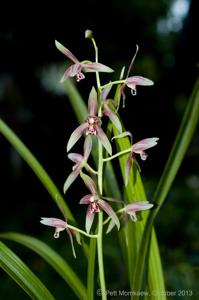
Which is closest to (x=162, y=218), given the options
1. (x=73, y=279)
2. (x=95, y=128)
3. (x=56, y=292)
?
(x=56, y=292)

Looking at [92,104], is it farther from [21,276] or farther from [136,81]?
[21,276]

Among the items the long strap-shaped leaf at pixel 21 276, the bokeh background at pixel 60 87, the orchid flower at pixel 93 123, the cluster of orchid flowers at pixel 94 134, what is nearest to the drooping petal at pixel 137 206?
the cluster of orchid flowers at pixel 94 134

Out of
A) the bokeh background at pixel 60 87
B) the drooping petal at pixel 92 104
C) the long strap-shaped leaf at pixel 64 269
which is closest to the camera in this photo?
the drooping petal at pixel 92 104

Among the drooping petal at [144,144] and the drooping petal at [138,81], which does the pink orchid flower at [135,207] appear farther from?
the drooping petal at [138,81]

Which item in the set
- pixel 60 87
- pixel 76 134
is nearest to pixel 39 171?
pixel 76 134

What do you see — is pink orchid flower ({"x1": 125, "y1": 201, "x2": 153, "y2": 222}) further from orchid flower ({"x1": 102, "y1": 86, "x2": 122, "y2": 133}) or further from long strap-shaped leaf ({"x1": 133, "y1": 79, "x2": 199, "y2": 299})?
orchid flower ({"x1": 102, "y1": 86, "x2": 122, "y2": 133})

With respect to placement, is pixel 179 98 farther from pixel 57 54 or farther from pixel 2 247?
pixel 2 247

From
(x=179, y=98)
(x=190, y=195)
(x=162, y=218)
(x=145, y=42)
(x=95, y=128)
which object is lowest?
(x=95, y=128)
